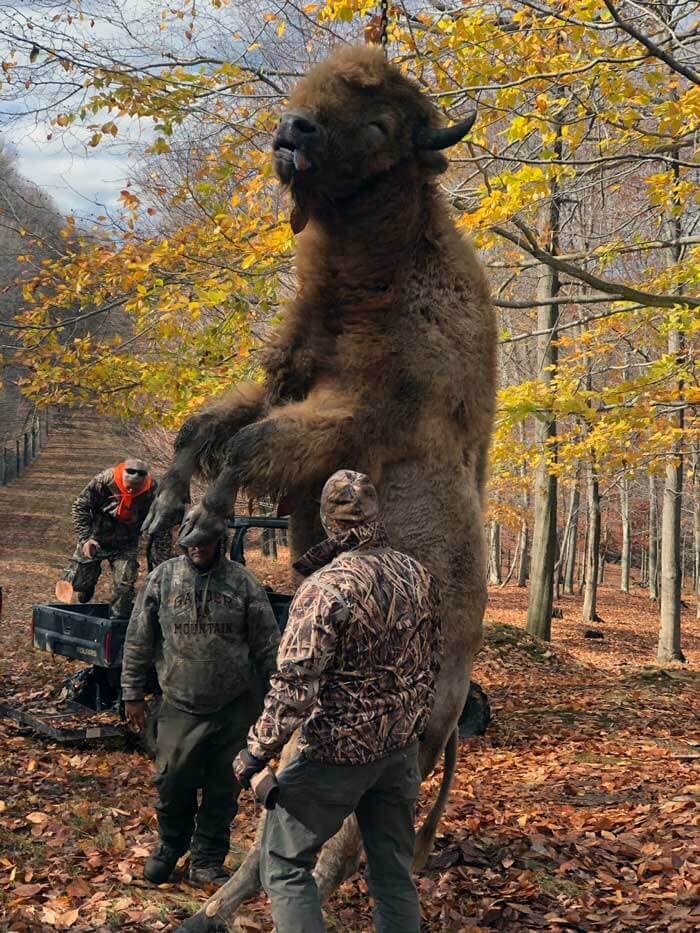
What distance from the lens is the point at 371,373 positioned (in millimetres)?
3609

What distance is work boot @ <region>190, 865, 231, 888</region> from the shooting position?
4.98 m

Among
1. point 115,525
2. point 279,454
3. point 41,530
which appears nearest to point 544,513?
point 115,525

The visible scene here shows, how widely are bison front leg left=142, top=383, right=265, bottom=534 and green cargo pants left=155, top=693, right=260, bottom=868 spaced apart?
1603mm

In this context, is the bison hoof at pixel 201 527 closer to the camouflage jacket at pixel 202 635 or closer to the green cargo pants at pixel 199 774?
the camouflage jacket at pixel 202 635

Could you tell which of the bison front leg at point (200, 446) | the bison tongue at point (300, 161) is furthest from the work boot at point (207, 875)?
the bison tongue at point (300, 161)

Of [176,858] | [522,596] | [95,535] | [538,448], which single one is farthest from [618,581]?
[176,858]

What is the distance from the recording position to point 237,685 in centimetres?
493

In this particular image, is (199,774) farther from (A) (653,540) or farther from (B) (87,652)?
(A) (653,540)

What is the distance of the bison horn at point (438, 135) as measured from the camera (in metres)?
3.68

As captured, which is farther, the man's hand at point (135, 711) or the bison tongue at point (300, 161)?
the man's hand at point (135, 711)

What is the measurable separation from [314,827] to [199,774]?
187 centimetres

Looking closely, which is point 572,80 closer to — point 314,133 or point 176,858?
point 314,133

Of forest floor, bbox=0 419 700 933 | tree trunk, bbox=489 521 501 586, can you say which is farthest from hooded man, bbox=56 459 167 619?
tree trunk, bbox=489 521 501 586

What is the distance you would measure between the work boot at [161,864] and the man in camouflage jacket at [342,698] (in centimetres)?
190
